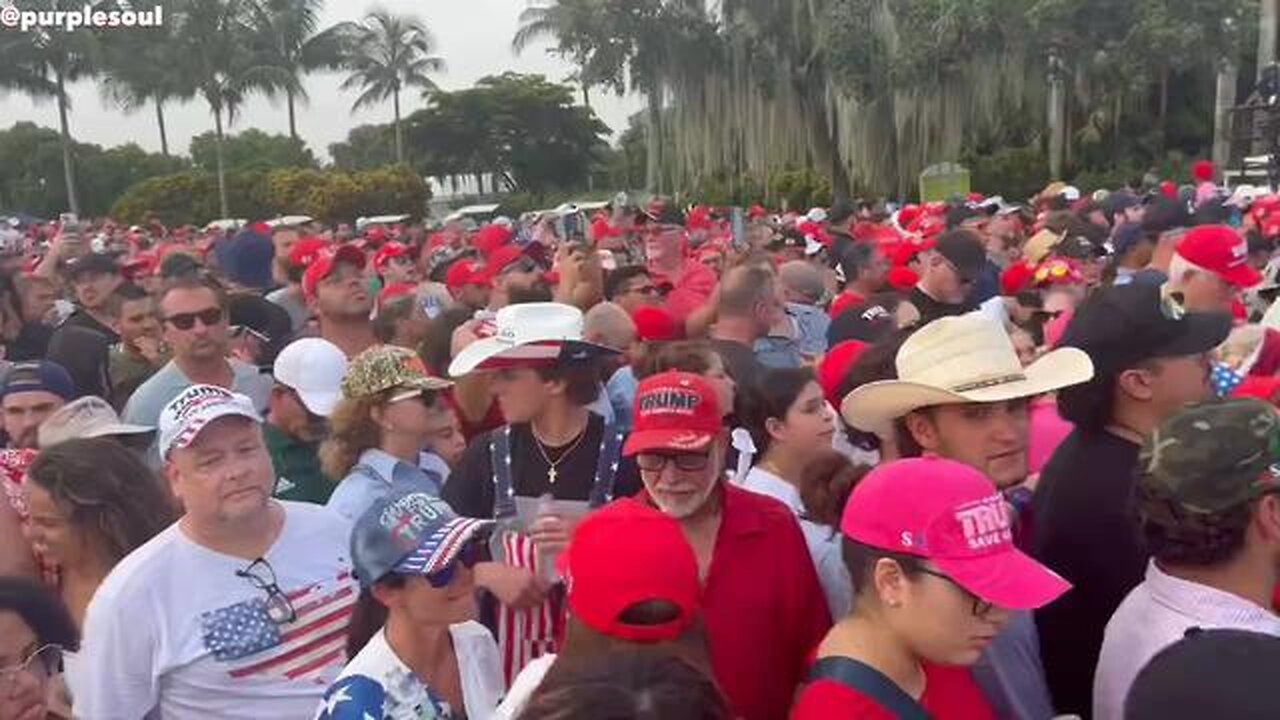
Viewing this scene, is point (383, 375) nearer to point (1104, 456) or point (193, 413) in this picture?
point (193, 413)

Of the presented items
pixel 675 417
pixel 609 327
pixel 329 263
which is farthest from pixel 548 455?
pixel 329 263

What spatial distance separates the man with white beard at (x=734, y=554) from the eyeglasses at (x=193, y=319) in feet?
10.7

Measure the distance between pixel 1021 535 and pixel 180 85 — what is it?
48053 mm

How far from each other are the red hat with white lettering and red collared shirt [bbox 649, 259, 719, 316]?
14.4 ft

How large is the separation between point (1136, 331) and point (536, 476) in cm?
184

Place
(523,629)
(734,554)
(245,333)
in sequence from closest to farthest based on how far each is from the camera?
(734,554) → (523,629) → (245,333)

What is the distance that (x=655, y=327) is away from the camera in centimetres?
629

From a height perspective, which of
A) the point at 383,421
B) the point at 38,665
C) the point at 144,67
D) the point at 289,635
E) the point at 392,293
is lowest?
the point at 289,635

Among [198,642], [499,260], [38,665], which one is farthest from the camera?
[499,260]

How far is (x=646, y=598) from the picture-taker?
7.29 ft

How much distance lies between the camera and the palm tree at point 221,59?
46.1 m

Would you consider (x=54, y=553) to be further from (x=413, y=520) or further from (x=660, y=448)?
(x=660, y=448)

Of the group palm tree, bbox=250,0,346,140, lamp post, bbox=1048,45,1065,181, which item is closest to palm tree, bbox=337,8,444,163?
palm tree, bbox=250,0,346,140

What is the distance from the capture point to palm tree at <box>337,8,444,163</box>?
64.8 meters
